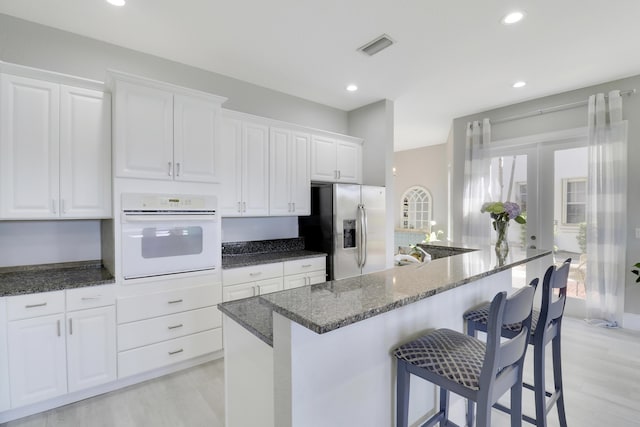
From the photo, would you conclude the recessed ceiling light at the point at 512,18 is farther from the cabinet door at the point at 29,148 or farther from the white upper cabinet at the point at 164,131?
the cabinet door at the point at 29,148

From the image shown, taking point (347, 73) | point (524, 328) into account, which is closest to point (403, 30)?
point (347, 73)

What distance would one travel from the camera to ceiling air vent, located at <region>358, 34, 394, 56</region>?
264 cm

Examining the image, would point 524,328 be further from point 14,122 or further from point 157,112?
point 14,122

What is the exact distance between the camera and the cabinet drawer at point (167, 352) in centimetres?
234

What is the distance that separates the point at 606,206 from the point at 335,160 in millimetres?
3211

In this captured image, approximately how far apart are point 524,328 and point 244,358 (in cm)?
119

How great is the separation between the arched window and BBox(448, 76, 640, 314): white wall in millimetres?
2354

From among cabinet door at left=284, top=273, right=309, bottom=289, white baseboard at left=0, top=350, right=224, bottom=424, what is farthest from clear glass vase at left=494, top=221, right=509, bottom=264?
white baseboard at left=0, top=350, right=224, bottom=424

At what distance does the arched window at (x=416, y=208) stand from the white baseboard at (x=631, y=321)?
13.1 ft

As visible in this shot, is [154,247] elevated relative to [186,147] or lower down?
lower down

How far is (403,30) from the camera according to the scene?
2510mm

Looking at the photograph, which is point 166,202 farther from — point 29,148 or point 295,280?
point 295,280

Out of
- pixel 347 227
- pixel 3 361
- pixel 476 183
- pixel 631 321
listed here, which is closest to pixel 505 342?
pixel 347 227

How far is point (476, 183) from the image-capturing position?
14.9 feet
